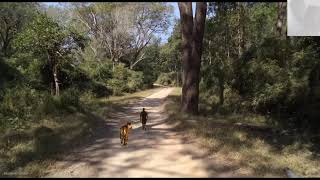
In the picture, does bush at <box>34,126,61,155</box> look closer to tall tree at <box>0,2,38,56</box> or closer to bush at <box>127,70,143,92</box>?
bush at <box>127,70,143,92</box>

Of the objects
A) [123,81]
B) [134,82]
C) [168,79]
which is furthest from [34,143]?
[168,79]

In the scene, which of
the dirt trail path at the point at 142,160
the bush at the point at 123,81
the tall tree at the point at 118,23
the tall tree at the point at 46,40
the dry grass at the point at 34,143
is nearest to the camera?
the dirt trail path at the point at 142,160

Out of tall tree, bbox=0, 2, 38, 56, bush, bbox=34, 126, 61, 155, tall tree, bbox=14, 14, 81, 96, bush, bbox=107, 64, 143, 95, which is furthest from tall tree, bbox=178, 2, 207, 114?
tall tree, bbox=0, 2, 38, 56

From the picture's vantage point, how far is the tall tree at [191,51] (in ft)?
68.5

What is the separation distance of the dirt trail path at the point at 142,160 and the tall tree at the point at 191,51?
16.8 feet

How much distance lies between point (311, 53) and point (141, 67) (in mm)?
51925

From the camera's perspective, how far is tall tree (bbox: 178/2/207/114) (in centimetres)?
2088

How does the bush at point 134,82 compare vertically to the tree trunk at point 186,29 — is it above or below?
below

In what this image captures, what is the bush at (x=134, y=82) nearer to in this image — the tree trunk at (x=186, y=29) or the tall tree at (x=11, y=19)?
the tall tree at (x=11, y=19)

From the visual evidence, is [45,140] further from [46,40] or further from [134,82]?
[134,82]

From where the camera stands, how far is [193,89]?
69.5ft

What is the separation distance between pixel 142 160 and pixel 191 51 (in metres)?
9.94

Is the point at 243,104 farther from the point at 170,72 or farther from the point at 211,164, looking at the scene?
the point at 170,72
